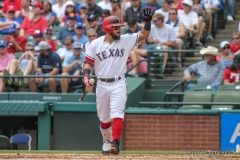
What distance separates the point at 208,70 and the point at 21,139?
12.1 ft

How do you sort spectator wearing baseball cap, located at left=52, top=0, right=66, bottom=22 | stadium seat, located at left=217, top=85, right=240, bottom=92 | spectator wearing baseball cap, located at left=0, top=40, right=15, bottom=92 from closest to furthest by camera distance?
stadium seat, located at left=217, top=85, right=240, bottom=92
spectator wearing baseball cap, located at left=0, top=40, right=15, bottom=92
spectator wearing baseball cap, located at left=52, top=0, right=66, bottom=22

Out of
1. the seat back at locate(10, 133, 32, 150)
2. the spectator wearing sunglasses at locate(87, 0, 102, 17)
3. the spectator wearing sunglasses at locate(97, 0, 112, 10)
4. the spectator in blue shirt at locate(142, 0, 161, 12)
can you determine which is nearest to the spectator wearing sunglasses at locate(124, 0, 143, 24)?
the spectator in blue shirt at locate(142, 0, 161, 12)

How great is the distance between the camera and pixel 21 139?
1199cm

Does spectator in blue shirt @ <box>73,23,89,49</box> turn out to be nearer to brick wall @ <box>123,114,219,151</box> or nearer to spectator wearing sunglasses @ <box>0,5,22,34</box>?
spectator wearing sunglasses @ <box>0,5,22,34</box>

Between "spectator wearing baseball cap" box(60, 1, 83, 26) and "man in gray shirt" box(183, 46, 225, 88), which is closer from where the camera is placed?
"man in gray shirt" box(183, 46, 225, 88)

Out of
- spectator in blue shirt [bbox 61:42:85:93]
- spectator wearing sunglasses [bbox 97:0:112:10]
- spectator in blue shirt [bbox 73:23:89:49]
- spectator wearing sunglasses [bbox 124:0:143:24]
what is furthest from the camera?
spectator wearing sunglasses [bbox 97:0:112:10]

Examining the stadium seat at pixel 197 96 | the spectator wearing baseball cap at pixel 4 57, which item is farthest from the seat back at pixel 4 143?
the stadium seat at pixel 197 96

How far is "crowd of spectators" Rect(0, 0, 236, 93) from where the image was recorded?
496 inches

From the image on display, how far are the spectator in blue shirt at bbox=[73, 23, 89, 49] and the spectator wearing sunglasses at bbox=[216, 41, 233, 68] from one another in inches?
114

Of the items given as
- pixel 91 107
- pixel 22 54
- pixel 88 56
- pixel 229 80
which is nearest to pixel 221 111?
pixel 229 80

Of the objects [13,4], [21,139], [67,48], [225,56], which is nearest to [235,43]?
[225,56]

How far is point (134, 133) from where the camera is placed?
38.1ft

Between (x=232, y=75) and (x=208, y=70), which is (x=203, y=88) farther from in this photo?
(x=232, y=75)

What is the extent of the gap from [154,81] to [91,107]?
1.85 m
